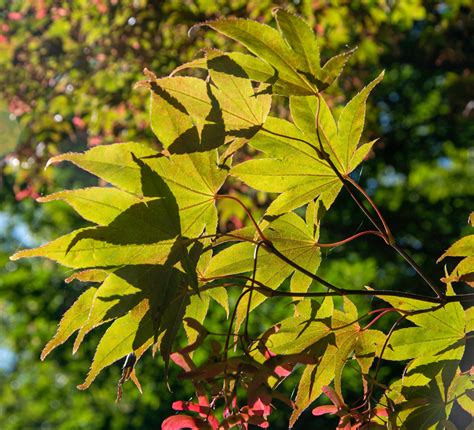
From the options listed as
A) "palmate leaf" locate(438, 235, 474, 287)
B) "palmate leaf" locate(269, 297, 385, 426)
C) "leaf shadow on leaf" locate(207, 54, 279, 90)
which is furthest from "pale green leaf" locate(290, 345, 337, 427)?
"leaf shadow on leaf" locate(207, 54, 279, 90)

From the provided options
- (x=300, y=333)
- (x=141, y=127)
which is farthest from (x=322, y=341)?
(x=141, y=127)

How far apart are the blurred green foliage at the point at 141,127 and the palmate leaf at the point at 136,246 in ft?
1.13

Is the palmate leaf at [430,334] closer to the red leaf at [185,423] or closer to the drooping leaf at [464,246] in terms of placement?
the drooping leaf at [464,246]

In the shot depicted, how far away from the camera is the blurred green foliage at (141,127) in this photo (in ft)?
12.4

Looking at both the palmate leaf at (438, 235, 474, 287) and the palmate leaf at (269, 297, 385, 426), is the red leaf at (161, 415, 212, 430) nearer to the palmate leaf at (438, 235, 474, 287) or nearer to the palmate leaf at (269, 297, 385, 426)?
the palmate leaf at (269, 297, 385, 426)

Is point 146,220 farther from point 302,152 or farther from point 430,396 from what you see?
point 430,396

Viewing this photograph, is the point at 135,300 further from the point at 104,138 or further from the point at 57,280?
the point at 57,280

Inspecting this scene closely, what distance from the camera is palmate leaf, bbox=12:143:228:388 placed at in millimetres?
516

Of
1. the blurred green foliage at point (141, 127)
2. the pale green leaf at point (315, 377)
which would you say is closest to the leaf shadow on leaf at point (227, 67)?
the pale green leaf at point (315, 377)

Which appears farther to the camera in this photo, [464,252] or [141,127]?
[141,127]

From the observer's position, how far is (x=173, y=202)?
1.73 ft

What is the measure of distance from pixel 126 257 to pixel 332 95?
3515mm

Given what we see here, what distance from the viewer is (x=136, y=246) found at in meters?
0.52

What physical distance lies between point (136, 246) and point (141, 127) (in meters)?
3.79
